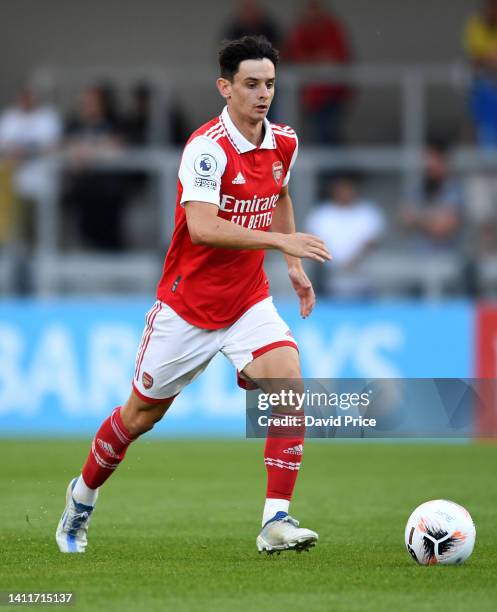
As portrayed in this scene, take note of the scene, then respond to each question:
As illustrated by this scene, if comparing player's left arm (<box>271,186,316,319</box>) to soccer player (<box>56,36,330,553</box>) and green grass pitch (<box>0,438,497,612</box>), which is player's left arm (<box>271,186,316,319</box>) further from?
green grass pitch (<box>0,438,497,612</box>)

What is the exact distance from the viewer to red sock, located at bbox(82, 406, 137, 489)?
7219 millimetres

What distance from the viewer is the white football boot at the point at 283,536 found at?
21.9 ft

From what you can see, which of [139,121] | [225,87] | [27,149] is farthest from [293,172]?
[225,87]

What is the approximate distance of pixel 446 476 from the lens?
35.6 ft

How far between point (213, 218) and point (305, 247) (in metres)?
0.51

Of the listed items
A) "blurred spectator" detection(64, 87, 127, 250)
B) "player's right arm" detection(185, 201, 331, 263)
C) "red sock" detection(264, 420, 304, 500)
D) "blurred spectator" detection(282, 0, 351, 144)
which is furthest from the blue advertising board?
"player's right arm" detection(185, 201, 331, 263)

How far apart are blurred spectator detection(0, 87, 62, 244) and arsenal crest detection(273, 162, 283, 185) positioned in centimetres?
892

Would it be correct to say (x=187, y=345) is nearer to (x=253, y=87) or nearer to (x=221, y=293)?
(x=221, y=293)

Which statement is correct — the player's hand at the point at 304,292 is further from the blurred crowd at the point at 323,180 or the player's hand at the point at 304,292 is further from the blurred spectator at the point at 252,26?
the blurred spectator at the point at 252,26

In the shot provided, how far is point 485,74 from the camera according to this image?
53.7 feet

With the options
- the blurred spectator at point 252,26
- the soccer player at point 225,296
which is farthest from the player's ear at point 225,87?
the blurred spectator at point 252,26

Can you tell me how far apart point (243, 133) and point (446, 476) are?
4.63m

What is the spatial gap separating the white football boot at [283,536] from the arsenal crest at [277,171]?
67.5 inches

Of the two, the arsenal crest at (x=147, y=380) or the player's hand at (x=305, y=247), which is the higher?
the player's hand at (x=305, y=247)
